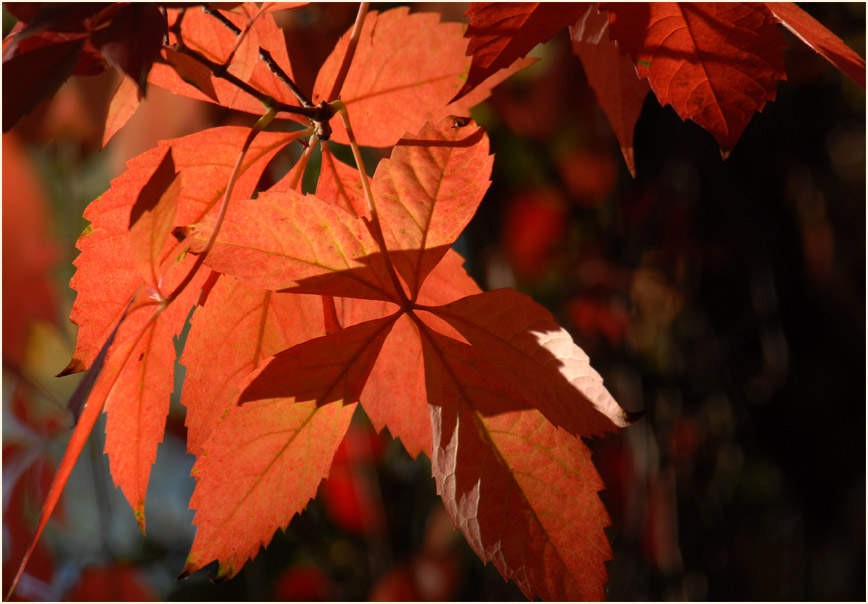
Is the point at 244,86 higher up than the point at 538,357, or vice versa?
the point at 244,86

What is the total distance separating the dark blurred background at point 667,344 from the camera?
4.54 ft

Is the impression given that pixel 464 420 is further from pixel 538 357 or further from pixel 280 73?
pixel 280 73

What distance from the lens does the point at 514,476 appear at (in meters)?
0.38

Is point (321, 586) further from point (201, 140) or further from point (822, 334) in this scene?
point (201, 140)

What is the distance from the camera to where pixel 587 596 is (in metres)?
0.38

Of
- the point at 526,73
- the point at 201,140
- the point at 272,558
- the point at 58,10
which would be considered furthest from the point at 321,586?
the point at 58,10

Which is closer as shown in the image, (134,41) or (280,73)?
(134,41)

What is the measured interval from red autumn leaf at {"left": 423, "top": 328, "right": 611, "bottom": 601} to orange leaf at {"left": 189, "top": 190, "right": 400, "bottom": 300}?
7cm

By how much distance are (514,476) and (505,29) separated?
0.83 ft

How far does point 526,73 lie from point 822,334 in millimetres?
945

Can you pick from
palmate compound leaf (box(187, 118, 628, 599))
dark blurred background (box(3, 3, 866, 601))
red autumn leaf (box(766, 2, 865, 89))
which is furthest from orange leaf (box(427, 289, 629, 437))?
dark blurred background (box(3, 3, 866, 601))

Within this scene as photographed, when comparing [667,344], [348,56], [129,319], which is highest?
[348,56]

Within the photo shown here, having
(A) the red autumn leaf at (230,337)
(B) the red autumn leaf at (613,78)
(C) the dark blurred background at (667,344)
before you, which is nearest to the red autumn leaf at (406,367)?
(A) the red autumn leaf at (230,337)

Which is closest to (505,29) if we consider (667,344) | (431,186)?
(431,186)
